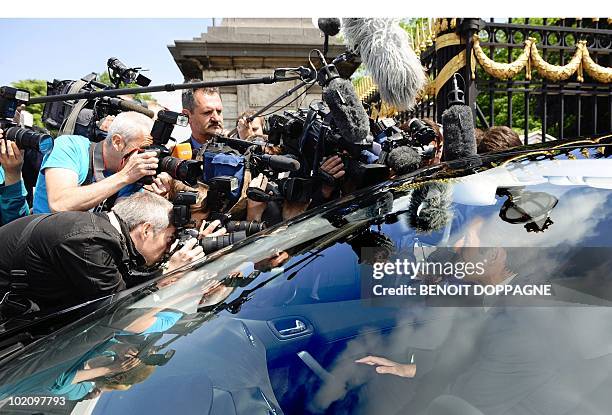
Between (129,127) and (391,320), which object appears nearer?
(391,320)

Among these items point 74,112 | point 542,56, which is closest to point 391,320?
point 74,112

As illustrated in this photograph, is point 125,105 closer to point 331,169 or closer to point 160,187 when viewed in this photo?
point 160,187

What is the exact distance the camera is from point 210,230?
10.6ft

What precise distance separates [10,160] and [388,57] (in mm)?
2346

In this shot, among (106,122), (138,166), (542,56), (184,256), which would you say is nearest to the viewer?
(184,256)

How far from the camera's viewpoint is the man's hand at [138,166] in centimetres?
316

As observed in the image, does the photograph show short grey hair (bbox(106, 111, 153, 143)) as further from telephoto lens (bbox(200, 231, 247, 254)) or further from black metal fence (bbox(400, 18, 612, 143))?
black metal fence (bbox(400, 18, 612, 143))

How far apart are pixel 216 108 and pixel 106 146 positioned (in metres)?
0.84

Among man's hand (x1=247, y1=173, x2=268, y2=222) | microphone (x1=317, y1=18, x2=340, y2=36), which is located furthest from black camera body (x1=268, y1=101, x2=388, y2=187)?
microphone (x1=317, y1=18, x2=340, y2=36)

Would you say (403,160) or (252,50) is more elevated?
(252,50)

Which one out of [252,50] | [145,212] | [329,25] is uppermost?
[252,50]

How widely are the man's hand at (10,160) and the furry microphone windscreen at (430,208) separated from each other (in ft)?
8.48

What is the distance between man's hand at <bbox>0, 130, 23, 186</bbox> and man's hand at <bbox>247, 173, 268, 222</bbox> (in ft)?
4.58

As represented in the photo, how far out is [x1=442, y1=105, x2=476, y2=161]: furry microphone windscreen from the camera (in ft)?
9.39
